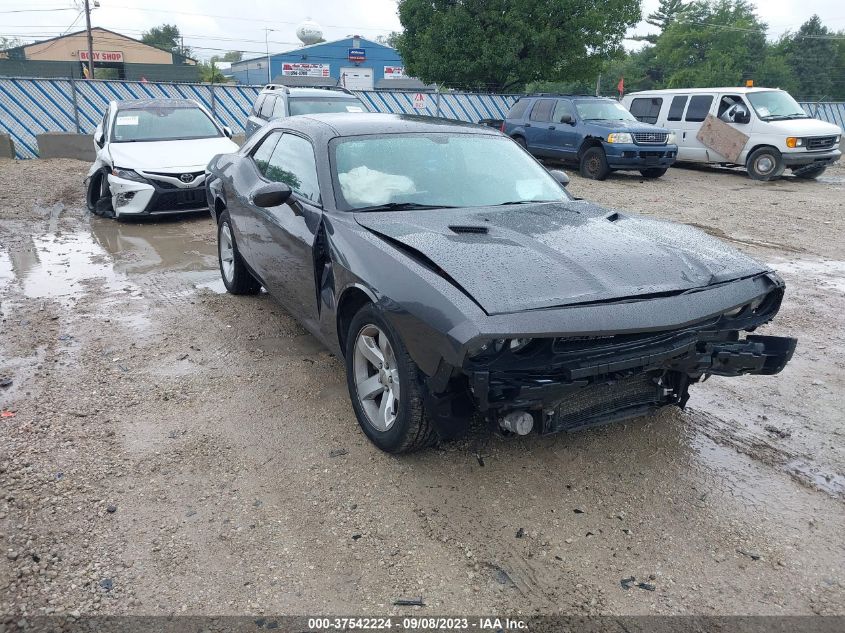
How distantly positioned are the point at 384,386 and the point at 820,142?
48.2ft

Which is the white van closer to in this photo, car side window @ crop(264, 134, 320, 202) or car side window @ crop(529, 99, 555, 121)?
car side window @ crop(529, 99, 555, 121)

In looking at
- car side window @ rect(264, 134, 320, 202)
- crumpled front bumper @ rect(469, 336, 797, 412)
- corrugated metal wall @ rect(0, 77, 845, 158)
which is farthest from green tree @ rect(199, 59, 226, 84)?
crumpled front bumper @ rect(469, 336, 797, 412)

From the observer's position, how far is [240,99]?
19.8 meters

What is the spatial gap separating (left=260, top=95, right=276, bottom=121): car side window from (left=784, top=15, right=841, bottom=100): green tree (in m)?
67.4

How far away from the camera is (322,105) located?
12047 millimetres

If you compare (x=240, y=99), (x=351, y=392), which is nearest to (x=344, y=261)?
(x=351, y=392)

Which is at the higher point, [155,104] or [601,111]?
[601,111]

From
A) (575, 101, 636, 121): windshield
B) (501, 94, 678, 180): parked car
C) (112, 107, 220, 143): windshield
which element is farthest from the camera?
(575, 101, 636, 121): windshield

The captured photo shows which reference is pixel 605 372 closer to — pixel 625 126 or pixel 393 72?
pixel 625 126

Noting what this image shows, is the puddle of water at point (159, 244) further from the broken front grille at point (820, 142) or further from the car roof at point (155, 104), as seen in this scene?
the broken front grille at point (820, 142)

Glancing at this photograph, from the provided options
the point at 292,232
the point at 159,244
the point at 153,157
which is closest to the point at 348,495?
the point at 292,232

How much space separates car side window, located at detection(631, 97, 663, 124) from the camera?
1678 centimetres

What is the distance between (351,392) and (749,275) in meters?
2.09

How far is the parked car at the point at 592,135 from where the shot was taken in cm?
1417
